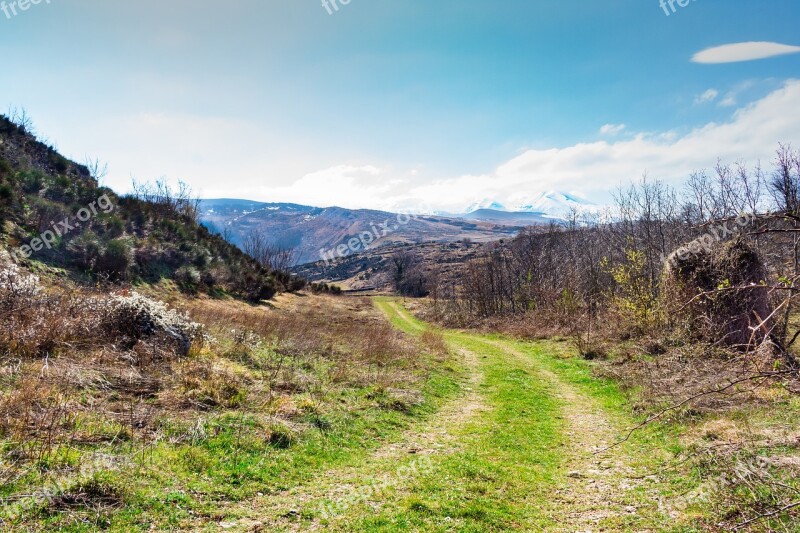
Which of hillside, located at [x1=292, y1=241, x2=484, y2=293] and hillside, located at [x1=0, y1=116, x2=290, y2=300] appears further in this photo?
hillside, located at [x1=292, y1=241, x2=484, y2=293]

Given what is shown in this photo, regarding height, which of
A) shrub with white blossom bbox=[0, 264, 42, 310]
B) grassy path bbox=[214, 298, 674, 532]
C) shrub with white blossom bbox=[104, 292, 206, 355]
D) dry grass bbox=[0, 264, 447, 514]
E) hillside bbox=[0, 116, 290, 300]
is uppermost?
hillside bbox=[0, 116, 290, 300]

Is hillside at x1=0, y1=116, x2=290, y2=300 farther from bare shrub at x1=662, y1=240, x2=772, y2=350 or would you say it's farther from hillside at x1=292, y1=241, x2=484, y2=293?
hillside at x1=292, y1=241, x2=484, y2=293

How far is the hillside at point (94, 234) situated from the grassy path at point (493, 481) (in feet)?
47.7

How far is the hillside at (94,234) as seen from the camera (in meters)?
19.9

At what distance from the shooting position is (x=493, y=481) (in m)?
7.26

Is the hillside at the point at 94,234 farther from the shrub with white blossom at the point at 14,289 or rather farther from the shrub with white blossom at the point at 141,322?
the shrub with white blossom at the point at 141,322

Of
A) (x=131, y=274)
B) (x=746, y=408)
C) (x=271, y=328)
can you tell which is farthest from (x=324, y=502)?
(x=131, y=274)

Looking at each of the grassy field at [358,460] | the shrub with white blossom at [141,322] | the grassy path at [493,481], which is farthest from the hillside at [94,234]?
the grassy path at [493,481]

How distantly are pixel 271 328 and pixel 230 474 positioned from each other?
1212 cm

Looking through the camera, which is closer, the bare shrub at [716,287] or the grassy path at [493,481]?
the grassy path at [493,481]

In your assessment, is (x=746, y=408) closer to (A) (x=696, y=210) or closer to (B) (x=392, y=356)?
(B) (x=392, y=356)

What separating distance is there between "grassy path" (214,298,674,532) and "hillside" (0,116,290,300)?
14530 mm

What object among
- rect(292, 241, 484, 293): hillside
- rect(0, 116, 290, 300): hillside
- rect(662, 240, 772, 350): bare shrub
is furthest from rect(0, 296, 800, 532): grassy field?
rect(292, 241, 484, 293): hillside

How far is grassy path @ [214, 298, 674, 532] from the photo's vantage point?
5887 mm
